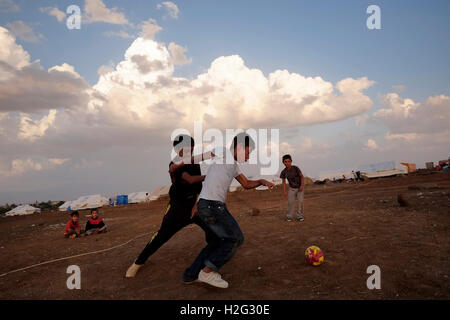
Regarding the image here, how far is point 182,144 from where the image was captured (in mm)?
4531

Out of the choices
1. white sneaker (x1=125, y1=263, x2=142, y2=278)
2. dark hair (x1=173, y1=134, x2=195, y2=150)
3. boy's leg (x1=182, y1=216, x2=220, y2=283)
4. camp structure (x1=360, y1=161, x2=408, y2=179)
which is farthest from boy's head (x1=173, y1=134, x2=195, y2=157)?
camp structure (x1=360, y1=161, x2=408, y2=179)

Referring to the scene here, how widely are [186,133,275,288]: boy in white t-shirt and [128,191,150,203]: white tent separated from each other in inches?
1189

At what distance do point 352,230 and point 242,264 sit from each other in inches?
124

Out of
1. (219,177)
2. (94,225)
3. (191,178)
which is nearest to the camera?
(219,177)

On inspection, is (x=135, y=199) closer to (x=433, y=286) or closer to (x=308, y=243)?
(x=308, y=243)

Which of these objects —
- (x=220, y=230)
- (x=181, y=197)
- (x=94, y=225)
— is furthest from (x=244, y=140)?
(x=94, y=225)

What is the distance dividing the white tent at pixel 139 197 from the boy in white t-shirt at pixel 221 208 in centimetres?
3019

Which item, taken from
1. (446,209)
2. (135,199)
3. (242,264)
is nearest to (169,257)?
(242,264)

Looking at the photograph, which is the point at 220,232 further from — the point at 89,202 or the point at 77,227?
the point at 89,202

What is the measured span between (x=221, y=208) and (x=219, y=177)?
1.42ft

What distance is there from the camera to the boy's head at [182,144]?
14.8ft

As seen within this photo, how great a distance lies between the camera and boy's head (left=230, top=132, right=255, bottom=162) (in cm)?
412

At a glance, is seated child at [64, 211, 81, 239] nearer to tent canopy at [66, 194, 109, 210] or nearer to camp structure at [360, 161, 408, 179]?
tent canopy at [66, 194, 109, 210]
